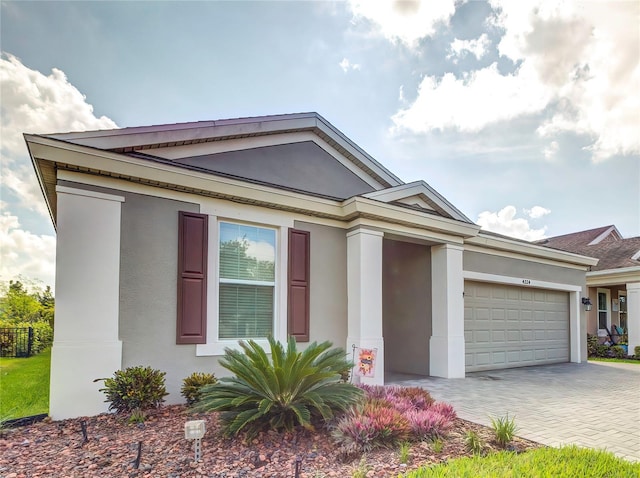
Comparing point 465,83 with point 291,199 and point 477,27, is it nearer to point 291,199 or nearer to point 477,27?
point 477,27

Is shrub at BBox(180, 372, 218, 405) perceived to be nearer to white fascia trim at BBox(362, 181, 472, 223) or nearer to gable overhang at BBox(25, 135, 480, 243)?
gable overhang at BBox(25, 135, 480, 243)

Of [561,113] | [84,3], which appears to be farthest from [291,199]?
[561,113]

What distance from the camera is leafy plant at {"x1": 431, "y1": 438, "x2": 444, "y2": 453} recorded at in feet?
12.6

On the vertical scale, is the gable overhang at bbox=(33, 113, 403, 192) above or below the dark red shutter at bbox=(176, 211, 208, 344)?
above

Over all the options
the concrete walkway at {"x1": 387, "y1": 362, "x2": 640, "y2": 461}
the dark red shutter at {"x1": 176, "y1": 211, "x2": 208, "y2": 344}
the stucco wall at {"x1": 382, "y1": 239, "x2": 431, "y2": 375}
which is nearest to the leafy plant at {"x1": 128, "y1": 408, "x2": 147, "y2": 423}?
the dark red shutter at {"x1": 176, "y1": 211, "x2": 208, "y2": 344}

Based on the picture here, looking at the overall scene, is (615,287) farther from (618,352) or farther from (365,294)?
(365,294)

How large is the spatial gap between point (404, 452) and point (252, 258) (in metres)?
4.18

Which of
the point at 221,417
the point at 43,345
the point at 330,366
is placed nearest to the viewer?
the point at 221,417

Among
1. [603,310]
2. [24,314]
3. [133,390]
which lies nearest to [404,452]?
[133,390]

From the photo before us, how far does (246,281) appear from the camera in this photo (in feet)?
22.5

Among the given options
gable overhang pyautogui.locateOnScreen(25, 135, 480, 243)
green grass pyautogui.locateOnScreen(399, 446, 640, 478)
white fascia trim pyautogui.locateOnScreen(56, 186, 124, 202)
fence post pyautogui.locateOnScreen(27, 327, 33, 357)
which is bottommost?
fence post pyautogui.locateOnScreen(27, 327, 33, 357)

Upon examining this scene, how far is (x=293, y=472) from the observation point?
348 cm

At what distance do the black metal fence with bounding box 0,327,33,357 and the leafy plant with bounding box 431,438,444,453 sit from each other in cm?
1287

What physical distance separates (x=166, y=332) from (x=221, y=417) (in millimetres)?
2183
